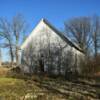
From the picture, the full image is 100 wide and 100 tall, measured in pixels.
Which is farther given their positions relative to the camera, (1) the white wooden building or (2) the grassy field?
(1) the white wooden building

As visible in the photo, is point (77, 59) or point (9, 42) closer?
point (77, 59)

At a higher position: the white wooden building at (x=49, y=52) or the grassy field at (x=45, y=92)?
the white wooden building at (x=49, y=52)

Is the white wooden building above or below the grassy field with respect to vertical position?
above

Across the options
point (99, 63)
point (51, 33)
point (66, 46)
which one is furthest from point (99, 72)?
point (51, 33)

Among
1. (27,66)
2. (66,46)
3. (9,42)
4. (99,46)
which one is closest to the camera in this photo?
(66,46)

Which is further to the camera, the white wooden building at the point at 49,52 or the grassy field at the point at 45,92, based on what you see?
the white wooden building at the point at 49,52

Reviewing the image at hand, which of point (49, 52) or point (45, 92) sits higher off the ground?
point (49, 52)

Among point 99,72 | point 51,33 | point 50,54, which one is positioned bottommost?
point 99,72

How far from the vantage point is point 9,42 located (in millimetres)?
51812

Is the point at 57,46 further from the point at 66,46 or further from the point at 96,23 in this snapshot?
the point at 96,23

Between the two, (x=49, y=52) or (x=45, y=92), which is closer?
(x=45, y=92)

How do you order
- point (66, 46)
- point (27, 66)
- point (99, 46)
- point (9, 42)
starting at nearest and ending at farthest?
point (66, 46) < point (27, 66) < point (9, 42) < point (99, 46)

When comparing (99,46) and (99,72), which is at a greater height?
(99,46)

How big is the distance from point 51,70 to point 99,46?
30.8 m
